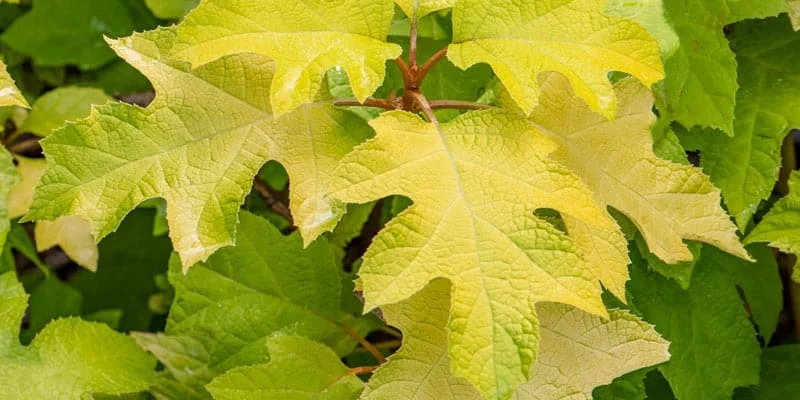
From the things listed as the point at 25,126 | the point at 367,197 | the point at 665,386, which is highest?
the point at 367,197

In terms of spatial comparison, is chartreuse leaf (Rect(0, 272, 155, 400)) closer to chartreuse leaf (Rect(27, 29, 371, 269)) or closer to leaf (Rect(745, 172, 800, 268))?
chartreuse leaf (Rect(27, 29, 371, 269))

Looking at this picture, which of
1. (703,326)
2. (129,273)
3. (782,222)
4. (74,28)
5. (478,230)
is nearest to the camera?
(478,230)

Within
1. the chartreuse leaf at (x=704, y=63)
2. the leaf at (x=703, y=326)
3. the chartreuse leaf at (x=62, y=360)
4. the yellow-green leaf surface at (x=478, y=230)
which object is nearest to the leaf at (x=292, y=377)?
the chartreuse leaf at (x=62, y=360)

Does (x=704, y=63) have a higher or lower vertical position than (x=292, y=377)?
higher

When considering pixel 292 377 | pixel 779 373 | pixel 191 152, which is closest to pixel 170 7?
pixel 191 152

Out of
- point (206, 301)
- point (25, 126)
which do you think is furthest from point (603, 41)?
point (25, 126)

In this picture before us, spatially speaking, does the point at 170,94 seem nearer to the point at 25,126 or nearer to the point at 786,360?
the point at 25,126

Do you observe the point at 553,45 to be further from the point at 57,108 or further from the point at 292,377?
the point at 57,108
